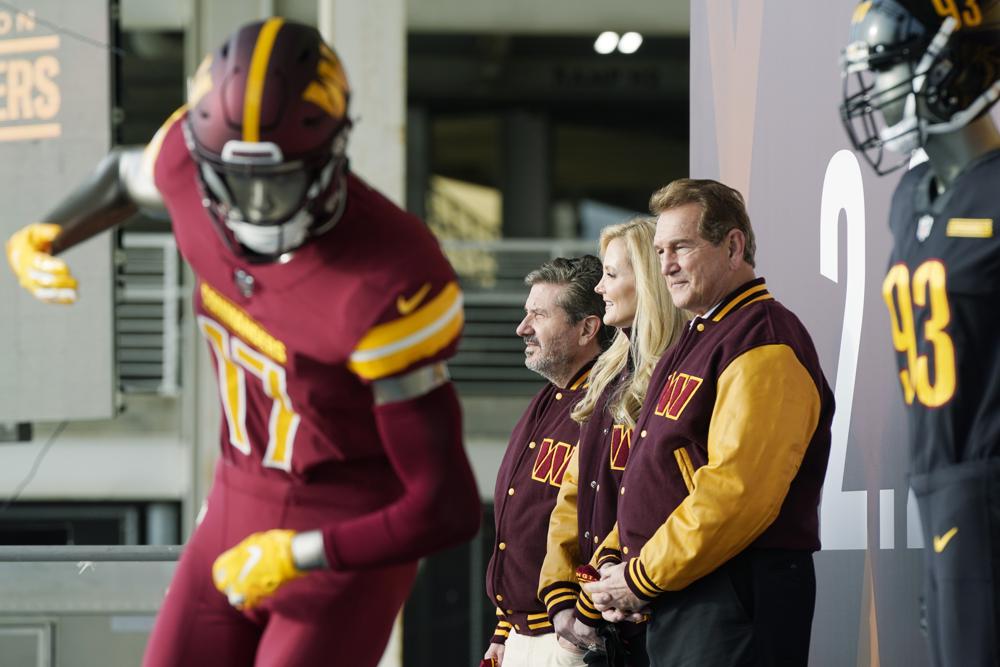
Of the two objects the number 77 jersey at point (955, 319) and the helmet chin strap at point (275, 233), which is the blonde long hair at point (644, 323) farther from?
the helmet chin strap at point (275, 233)

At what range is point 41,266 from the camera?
7.12ft

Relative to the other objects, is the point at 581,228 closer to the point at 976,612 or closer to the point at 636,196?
the point at 636,196

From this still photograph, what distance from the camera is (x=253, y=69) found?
1.84 meters

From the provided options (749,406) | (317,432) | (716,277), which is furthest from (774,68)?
(317,432)

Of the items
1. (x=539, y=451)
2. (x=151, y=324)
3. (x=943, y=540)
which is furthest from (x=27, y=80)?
(x=151, y=324)

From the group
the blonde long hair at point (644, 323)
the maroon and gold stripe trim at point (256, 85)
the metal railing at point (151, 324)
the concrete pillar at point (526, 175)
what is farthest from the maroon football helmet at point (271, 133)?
the concrete pillar at point (526, 175)

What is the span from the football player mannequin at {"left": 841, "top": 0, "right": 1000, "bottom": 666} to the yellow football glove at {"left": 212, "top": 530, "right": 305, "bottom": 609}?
98 centimetres

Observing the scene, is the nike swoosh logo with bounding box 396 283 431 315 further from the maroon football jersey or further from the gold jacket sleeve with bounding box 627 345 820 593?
the gold jacket sleeve with bounding box 627 345 820 593

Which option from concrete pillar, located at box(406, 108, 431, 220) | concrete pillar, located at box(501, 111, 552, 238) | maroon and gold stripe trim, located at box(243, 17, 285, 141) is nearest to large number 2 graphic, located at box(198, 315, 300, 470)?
maroon and gold stripe trim, located at box(243, 17, 285, 141)

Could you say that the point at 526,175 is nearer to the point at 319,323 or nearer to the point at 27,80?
the point at 27,80

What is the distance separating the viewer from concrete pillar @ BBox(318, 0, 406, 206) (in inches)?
317

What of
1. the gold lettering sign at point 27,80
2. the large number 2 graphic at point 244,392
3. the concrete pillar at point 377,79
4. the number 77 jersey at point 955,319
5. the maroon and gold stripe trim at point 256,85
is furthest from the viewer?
the concrete pillar at point 377,79

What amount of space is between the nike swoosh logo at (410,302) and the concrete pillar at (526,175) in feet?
44.7

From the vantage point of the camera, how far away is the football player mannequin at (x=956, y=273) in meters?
2.13
